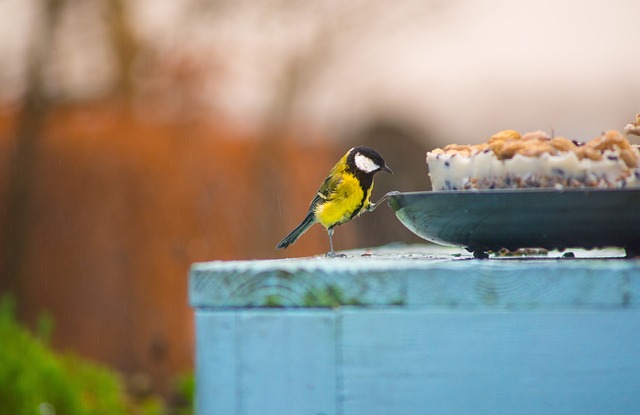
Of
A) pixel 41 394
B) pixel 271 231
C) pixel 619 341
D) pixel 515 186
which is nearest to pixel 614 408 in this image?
pixel 619 341

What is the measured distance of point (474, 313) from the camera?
1240mm

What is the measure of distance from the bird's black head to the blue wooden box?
2036mm

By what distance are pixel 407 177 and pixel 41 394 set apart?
3477 mm

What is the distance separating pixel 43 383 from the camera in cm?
453

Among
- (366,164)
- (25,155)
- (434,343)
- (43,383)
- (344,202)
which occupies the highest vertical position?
(25,155)

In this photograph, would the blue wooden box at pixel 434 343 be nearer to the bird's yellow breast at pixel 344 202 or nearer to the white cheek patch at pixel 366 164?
the bird's yellow breast at pixel 344 202

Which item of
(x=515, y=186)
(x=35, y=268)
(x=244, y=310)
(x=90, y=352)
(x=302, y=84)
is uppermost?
(x=302, y=84)

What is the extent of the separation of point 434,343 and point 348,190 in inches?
79.3

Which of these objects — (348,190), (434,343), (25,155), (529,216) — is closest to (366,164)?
(348,190)

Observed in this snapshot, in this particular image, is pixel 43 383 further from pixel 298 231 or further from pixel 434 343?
pixel 434 343

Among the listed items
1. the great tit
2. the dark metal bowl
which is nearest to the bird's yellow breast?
the great tit

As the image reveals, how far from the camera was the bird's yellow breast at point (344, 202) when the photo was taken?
3.24 m

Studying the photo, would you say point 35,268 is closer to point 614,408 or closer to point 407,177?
point 407,177

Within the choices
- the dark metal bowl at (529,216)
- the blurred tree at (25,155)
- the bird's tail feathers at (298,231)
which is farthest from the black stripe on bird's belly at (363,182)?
the blurred tree at (25,155)
